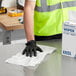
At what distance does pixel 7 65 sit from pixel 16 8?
6.68 ft

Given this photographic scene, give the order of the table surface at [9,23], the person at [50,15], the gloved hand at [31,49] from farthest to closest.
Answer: the table surface at [9,23] → the person at [50,15] → the gloved hand at [31,49]

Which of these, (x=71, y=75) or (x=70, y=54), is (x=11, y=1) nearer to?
(x=70, y=54)

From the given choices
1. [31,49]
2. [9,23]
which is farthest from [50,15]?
[9,23]

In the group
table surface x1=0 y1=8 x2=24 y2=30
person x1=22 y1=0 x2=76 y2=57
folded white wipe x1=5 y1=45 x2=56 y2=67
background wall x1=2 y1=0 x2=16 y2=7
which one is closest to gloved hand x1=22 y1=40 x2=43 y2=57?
folded white wipe x1=5 y1=45 x2=56 y2=67

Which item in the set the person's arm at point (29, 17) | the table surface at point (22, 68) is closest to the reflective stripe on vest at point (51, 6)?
the person's arm at point (29, 17)

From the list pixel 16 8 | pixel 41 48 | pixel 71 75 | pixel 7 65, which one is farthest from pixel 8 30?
pixel 71 75

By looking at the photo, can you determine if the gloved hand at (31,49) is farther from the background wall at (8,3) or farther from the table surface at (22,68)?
the background wall at (8,3)

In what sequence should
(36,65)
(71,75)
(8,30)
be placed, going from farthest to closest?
(8,30) < (36,65) < (71,75)

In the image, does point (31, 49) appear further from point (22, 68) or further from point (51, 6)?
point (51, 6)

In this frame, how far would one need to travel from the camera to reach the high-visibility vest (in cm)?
156

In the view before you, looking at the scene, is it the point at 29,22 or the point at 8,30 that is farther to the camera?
the point at 8,30

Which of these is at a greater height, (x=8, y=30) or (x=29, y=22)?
(x=29, y=22)

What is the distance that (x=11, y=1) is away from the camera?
3.22m

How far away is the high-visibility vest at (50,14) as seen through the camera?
156cm
